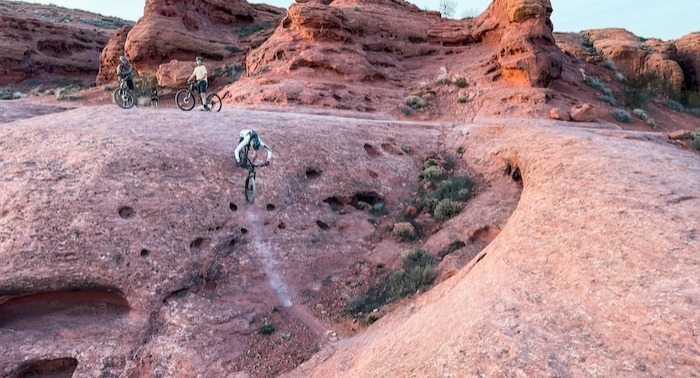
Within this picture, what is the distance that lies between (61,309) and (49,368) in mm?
1203

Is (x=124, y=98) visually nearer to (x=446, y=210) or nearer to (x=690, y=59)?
(x=446, y=210)

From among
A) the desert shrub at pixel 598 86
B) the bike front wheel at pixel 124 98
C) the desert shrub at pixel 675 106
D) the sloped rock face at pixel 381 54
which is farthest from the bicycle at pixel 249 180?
the desert shrub at pixel 675 106

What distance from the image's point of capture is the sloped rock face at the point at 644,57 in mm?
34625

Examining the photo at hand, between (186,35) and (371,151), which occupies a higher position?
(186,35)

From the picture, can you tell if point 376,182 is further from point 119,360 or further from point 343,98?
point 343,98

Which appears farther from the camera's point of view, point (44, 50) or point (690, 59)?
point (44, 50)

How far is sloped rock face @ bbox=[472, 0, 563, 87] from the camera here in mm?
23250

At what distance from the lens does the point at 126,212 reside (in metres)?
9.47

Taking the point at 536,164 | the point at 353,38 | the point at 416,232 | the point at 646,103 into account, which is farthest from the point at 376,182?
the point at 646,103

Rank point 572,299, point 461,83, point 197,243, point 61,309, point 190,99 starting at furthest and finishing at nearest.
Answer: point 461,83 → point 190,99 → point 197,243 → point 61,309 → point 572,299

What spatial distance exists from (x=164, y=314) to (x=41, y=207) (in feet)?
10.6

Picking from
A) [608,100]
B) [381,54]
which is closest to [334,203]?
[381,54]

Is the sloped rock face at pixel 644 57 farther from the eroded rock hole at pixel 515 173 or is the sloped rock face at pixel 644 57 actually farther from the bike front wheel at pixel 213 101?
the bike front wheel at pixel 213 101

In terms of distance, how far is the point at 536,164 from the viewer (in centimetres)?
1133
